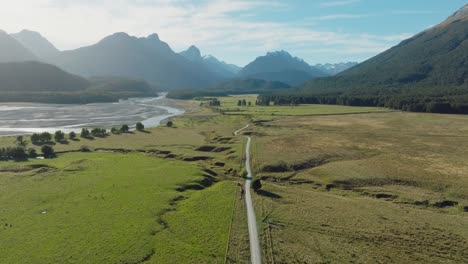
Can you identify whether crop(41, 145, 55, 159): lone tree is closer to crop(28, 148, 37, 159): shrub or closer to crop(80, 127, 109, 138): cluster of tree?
crop(28, 148, 37, 159): shrub

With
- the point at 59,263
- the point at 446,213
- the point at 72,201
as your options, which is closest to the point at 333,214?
the point at 446,213

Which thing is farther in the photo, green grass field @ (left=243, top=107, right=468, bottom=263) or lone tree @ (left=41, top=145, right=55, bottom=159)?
lone tree @ (left=41, top=145, right=55, bottom=159)

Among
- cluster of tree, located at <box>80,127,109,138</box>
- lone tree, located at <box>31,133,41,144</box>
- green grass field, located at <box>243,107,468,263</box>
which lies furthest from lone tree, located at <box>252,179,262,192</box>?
cluster of tree, located at <box>80,127,109,138</box>

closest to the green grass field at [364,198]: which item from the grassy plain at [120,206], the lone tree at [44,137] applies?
the grassy plain at [120,206]

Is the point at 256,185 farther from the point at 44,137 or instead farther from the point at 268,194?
the point at 44,137

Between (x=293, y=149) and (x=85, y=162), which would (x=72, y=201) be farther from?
(x=293, y=149)

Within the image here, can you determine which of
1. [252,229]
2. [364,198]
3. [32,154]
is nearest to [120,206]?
[252,229]

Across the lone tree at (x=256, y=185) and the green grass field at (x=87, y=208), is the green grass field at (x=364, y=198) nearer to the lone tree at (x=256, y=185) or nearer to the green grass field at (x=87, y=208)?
the lone tree at (x=256, y=185)

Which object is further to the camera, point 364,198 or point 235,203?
point 364,198
